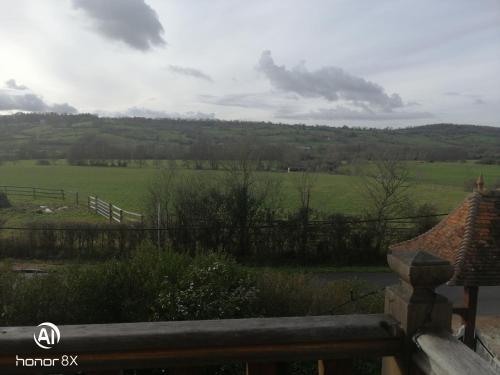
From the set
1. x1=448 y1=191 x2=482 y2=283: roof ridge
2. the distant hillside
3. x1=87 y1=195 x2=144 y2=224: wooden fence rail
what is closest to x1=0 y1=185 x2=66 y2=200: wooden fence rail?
x1=87 y1=195 x2=144 y2=224: wooden fence rail

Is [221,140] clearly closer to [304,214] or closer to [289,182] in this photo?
[289,182]

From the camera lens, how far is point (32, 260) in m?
24.7

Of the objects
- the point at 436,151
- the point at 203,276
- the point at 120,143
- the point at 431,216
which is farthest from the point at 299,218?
the point at 120,143

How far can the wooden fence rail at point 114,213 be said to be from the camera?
27.9 meters

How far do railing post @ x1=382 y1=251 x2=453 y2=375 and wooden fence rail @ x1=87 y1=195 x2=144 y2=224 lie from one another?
997 inches

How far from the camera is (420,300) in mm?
1973

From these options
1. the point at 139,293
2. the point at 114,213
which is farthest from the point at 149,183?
the point at 139,293

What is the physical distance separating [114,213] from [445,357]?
104ft

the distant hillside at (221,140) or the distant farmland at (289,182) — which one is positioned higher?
the distant hillside at (221,140)

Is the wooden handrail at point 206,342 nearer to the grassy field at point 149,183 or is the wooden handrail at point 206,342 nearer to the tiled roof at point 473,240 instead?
the tiled roof at point 473,240

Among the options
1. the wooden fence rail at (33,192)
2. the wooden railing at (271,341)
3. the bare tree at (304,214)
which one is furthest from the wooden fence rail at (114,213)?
the wooden railing at (271,341)

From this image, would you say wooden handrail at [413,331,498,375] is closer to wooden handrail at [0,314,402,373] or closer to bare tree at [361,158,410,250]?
wooden handrail at [0,314,402,373]

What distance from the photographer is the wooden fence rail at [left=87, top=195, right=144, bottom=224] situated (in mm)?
27855

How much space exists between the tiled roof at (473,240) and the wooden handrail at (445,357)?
9.44 m
